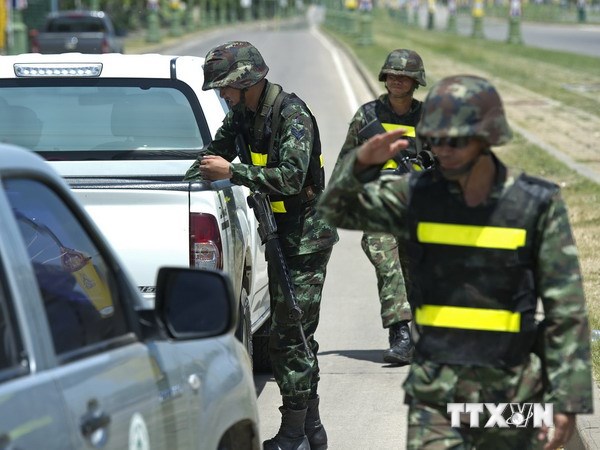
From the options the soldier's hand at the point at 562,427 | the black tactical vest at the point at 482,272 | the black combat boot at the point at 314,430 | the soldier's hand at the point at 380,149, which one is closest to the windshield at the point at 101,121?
the black combat boot at the point at 314,430

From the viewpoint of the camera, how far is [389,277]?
8.80 meters

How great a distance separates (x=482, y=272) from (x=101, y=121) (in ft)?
13.5

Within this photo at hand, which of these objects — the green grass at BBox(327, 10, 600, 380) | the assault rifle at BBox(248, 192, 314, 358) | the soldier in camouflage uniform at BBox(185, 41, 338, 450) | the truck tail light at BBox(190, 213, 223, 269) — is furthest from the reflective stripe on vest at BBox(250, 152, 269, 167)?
the green grass at BBox(327, 10, 600, 380)

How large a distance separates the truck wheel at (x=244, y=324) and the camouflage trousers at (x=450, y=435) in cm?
280

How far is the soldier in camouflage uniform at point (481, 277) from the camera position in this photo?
4.06 m

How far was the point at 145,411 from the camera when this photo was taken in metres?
3.60

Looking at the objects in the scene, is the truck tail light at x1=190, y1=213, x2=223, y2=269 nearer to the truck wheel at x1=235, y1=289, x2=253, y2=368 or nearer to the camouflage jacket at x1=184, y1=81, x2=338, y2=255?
the camouflage jacket at x1=184, y1=81, x2=338, y2=255

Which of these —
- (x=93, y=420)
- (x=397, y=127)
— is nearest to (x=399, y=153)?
(x=397, y=127)

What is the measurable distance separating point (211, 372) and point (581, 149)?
17001 millimetres

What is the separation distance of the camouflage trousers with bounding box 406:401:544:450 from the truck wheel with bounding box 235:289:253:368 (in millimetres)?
2802

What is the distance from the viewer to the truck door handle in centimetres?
321

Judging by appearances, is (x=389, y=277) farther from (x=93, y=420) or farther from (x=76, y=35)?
(x=76, y=35)

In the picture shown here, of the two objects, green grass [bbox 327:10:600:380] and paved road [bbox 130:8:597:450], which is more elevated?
paved road [bbox 130:8:597:450]

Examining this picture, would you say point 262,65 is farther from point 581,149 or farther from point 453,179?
point 581,149
